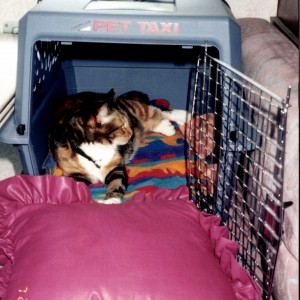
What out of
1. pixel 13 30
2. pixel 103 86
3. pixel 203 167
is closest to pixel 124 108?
pixel 103 86

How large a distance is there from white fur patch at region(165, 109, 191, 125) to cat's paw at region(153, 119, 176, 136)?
31mm

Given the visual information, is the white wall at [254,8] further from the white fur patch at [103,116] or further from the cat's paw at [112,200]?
the cat's paw at [112,200]

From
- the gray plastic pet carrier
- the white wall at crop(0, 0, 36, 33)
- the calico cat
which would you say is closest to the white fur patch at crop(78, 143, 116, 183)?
the calico cat

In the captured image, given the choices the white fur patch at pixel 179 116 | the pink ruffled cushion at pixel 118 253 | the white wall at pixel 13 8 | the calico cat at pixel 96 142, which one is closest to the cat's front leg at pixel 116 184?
the calico cat at pixel 96 142

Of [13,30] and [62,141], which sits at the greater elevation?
[13,30]

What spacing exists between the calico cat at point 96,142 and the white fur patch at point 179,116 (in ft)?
0.78

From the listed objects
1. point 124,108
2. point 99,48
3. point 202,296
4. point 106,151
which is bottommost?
point 202,296

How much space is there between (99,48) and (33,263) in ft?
4.01

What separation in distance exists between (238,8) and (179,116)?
53cm

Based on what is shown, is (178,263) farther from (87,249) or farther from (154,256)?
(87,249)

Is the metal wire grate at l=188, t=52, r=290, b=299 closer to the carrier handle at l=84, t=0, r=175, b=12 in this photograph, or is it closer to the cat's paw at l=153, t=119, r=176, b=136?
the carrier handle at l=84, t=0, r=175, b=12

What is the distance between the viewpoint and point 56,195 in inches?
50.2

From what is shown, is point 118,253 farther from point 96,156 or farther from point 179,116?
point 179,116

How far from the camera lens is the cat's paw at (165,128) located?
1.86m
